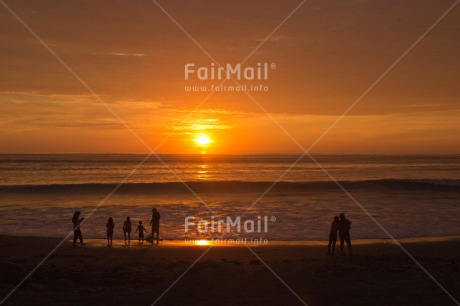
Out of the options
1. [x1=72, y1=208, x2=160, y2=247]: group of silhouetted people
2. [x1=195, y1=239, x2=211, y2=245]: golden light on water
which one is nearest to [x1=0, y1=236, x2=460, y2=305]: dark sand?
[x1=72, y1=208, x2=160, y2=247]: group of silhouetted people

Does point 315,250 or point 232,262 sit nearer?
point 232,262

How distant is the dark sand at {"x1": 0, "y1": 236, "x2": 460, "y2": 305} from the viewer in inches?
377

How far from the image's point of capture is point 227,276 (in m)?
11.4

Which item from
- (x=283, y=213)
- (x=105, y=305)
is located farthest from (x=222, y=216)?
(x=105, y=305)

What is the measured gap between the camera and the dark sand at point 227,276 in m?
9.57

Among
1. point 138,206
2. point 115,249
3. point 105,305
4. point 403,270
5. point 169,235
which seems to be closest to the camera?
point 105,305

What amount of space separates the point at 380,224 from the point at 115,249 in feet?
47.2

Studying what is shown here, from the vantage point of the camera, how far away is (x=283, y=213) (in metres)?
26.7

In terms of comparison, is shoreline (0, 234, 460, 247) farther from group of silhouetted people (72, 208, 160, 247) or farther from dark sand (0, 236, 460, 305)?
dark sand (0, 236, 460, 305)

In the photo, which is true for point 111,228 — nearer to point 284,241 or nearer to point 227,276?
point 227,276

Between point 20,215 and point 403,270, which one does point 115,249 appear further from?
point 20,215

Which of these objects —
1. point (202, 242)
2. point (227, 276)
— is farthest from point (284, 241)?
point (227, 276)

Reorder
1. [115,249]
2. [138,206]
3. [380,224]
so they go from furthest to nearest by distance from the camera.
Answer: [138,206], [380,224], [115,249]

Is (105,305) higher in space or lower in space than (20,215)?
lower
